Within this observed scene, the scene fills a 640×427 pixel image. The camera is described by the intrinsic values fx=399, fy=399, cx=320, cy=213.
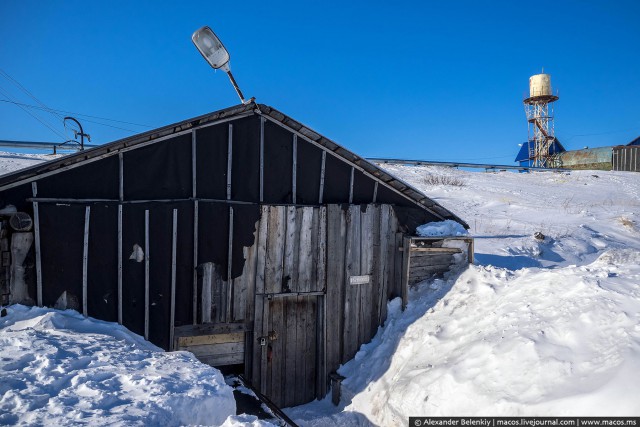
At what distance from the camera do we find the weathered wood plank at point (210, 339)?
8.01 meters

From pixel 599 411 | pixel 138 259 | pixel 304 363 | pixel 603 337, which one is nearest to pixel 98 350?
pixel 138 259

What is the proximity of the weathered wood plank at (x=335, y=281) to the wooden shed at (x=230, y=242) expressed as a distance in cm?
2

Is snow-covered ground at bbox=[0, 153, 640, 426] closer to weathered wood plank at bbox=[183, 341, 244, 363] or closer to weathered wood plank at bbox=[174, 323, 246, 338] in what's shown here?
weathered wood plank at bbox=[174, 323, 246, 338]

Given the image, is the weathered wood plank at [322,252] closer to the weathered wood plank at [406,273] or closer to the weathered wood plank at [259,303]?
the weathered wood plank at [259,303]

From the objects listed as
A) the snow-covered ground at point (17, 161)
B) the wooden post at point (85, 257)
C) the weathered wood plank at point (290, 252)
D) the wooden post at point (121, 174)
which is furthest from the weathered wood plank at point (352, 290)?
the snow-covered ground at point (17, 161)

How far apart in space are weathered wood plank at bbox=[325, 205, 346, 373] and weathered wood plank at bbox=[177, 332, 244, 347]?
202 cm

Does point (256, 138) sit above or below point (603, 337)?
above

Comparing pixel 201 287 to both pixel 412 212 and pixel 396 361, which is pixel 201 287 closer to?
pixel 396 361

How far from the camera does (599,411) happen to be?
4.07 meters

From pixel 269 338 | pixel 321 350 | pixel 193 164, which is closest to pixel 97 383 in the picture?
pixel 193 164

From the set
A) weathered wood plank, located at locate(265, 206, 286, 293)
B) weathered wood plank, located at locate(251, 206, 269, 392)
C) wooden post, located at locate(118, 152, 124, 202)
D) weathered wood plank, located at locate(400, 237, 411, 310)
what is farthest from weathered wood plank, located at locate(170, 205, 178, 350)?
weathered wood plank, located at locate(400, 237, 411, 310)

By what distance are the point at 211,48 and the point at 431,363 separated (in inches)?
280

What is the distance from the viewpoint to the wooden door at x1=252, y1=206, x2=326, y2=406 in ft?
28.2

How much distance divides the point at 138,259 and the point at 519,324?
669 cm
